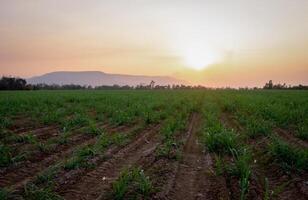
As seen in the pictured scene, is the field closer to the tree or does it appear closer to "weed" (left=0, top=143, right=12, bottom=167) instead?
"weed" (left=0, top=143, right=12, bottom=167)

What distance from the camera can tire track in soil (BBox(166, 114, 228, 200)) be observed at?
4680 millimetres

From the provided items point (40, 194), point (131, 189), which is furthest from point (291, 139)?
point (40, 194)

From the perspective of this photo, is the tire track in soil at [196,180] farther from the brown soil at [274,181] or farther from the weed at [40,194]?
the weed at [40,194]

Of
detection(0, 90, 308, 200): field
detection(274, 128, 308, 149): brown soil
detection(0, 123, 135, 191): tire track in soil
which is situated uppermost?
detection(274, 128, 308, 149): brown soil

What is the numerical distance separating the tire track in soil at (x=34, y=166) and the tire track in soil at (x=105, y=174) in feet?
2.51

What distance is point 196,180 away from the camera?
5.34 meters

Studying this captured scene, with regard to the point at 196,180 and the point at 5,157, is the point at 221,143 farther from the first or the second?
the point at 5,157

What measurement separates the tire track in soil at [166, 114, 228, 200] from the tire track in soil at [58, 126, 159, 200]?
36.6 inches

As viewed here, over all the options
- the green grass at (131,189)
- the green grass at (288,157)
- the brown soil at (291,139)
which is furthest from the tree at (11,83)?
the green grass at (131,189)

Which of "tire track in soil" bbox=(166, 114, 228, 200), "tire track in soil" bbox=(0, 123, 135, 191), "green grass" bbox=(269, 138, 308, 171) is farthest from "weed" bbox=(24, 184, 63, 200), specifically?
"green grass" bbox=(269, 138, 308, 171)

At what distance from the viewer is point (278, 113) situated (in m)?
13.6

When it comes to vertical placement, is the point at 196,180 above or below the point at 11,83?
below

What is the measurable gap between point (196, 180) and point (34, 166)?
113 inches

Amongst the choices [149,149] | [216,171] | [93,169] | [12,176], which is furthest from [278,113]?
[12,176]
